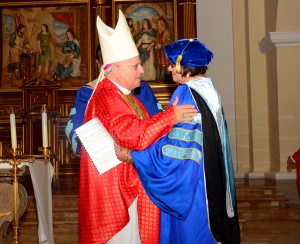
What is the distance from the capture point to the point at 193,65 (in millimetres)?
2861

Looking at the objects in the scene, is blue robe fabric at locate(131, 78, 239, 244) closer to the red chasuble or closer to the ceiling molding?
the red chasuble

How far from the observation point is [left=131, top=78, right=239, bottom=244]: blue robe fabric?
2.70 meters

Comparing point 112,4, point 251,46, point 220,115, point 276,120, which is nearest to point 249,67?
point 251,46

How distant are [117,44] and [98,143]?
0.57 meters

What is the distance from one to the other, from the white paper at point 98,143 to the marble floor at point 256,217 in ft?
10.7

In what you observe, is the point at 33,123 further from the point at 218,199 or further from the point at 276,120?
the point at 218,199

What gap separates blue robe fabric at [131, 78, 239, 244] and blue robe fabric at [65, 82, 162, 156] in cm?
83

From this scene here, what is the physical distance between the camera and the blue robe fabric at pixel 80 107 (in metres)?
3.50

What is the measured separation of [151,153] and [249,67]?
786 cm

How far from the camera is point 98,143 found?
2867mm

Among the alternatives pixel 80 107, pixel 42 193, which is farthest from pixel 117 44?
pixel 42 193

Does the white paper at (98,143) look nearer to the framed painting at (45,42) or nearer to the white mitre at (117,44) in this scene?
the white mitre at (117,44)

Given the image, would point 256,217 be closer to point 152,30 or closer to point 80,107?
point 80,107

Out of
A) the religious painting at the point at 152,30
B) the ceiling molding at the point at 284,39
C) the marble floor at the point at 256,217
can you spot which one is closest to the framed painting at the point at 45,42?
the religious painting at the point at 152,30
